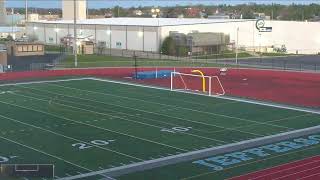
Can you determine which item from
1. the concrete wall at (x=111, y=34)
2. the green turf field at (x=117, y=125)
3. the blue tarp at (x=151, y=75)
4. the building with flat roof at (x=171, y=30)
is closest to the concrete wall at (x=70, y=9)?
the concrete wall at (x=111, y=34)

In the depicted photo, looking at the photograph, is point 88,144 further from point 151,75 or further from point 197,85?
point 151,75

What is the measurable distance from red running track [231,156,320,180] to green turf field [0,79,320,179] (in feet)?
12.4

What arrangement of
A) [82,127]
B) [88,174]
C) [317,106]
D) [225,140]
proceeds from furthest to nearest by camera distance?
[317,106] → [82,127] → [225,140] → [88,174]

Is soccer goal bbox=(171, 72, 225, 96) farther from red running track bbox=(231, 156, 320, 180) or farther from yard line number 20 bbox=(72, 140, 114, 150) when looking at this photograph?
red running track bbox=(231, 156, 320, 180)

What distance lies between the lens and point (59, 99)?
1304 inches

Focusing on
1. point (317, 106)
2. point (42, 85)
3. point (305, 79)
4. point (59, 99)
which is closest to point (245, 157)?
point (317, 106)

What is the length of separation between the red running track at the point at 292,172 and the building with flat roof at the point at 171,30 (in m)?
53.8

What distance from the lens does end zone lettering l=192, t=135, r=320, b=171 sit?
18.7 meters

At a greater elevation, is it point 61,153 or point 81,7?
point 81,7

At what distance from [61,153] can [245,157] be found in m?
6.52

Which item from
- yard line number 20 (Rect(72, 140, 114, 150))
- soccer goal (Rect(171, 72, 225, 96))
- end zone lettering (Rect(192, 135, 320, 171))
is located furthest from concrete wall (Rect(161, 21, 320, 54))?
yard line number 20 (Rect(72, 140, 114, 150))

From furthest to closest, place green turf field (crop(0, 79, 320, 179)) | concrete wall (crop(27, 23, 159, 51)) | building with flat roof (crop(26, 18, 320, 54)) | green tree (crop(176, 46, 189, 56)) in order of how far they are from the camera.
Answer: building with flat roof (crop(26, 18, 320, 54)) → concrete wall (crop(27, 23, 159, 51)) → green tree (crop(176, 46, 189, 56)) → green turf field (crop(0, 79, 320, 179))

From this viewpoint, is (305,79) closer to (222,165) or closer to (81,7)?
(222,165)

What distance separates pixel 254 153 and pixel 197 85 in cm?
2064
